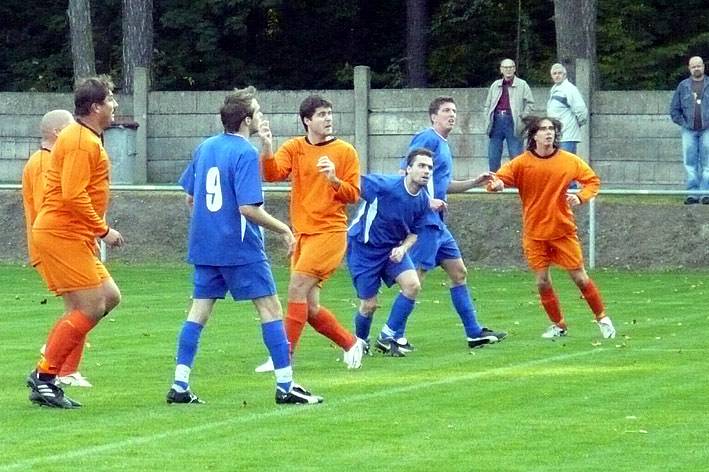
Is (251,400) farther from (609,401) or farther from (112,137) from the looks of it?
(112,137)

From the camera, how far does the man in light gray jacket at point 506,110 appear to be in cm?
2520

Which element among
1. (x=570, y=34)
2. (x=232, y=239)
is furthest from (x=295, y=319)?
(x=570, y=34)

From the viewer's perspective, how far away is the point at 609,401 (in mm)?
11305

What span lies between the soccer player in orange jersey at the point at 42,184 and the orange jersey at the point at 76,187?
0.69 m

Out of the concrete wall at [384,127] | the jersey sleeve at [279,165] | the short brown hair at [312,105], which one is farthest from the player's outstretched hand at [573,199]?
the concrete wall at [384,127]

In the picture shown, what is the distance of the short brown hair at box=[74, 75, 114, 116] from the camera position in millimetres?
11227

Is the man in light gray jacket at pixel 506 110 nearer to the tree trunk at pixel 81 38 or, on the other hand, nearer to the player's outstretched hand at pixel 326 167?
the tree trunk at pixel 81 38

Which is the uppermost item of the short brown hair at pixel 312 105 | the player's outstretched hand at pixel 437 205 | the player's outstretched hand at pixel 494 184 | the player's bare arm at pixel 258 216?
the short brown hair at pixel 312 105

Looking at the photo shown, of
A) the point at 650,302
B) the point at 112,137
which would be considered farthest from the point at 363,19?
the point at 650,302

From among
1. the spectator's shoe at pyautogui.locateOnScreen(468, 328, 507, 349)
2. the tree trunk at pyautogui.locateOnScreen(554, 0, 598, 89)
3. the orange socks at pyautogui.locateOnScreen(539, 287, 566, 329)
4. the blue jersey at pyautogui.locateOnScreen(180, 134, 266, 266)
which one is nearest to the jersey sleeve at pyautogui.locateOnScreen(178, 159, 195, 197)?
the blue jersey at pyautogui.locateOnScreen(180, 134, 266, 266)

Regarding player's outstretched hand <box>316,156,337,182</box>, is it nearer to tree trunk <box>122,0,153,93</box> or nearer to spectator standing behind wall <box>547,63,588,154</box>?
spectator standing behind wall <box>547,63,588,154</box>

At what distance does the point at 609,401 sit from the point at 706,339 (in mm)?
4022

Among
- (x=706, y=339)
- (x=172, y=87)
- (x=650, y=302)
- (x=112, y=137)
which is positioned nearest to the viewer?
(x=706, y=339)

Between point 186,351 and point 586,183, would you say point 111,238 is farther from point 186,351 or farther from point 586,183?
point 586,183
